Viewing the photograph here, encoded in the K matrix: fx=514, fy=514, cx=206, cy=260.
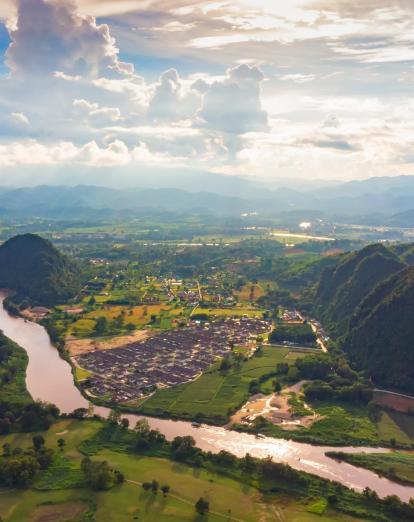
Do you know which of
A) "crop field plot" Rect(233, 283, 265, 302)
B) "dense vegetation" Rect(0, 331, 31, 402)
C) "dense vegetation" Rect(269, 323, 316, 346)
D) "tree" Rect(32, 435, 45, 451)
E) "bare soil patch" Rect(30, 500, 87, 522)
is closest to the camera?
"bare soil patch" Rect(30, 500, 87, 522)

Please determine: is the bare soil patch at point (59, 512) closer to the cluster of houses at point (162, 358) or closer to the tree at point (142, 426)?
the tree at point (142, 426)

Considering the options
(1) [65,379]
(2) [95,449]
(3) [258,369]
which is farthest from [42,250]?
(2) [95,449]

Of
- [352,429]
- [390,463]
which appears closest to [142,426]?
[352,429]

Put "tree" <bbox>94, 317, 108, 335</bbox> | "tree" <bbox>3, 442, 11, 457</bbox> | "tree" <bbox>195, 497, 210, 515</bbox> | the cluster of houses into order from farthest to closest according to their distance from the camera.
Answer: "tree" <bbox>94, 317, 108, 335</bbox> → the cluster of houses → "tree" <bbox>3, 442, 11, 457</bbox> → "tree" <bbox>195, 497, 210, 515</bbox>

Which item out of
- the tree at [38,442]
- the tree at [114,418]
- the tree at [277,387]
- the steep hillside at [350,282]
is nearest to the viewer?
the tree at [38,442]

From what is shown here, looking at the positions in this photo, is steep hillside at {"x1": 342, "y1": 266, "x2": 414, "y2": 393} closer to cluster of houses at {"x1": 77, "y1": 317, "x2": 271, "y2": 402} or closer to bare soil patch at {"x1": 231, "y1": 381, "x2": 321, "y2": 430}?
bare soil patch at {"x1": 231, "y1": 381, "x2": 321, "y2": 430}

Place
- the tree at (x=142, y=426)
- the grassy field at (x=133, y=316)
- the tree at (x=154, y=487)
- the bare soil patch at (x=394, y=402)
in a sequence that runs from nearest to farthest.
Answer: the tree at (x=154, y=487) → the tree at (x=142, y=426) → the bare soil patch at (x=394, y=402) → the grassy field at (x=133, y=316)

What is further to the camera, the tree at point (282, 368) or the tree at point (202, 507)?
the tree at point (282, 368)

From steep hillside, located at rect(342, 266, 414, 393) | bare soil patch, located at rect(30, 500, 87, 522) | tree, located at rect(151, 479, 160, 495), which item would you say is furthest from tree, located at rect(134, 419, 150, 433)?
steep hillside, located at rect(342, 266, 414, 393)

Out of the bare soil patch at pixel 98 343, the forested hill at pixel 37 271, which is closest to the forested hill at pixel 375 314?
the bare soil patch at pixel 98 343
